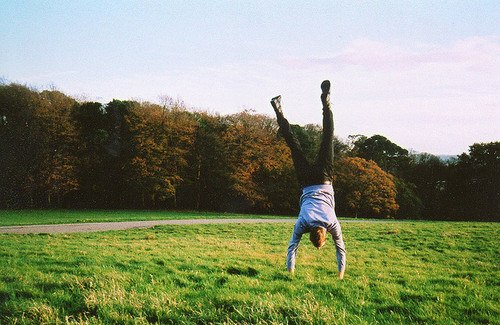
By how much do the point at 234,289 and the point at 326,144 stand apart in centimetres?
354

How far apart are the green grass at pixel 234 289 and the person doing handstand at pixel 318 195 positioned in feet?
2.43

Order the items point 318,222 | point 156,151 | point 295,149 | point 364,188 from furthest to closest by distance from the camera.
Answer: point 364,188, point 156,151, point 295,149, point 318,222

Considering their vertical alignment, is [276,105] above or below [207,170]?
below

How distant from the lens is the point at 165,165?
148ft

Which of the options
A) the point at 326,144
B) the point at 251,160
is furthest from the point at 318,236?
the point at 251,160

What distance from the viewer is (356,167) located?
47.9 meters

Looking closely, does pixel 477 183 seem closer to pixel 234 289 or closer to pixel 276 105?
pixel 276 105

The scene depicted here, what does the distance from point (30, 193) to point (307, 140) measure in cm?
3562

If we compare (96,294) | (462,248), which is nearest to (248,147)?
(462,248)

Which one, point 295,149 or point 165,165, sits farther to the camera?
point 165,165

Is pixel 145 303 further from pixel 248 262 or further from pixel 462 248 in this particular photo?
pixel 462 248

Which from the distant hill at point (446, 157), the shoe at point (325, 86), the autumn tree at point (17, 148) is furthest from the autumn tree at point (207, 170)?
the shoe at point (325, 86)

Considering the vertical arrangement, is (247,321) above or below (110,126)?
below

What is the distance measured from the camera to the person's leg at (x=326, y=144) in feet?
25.8
